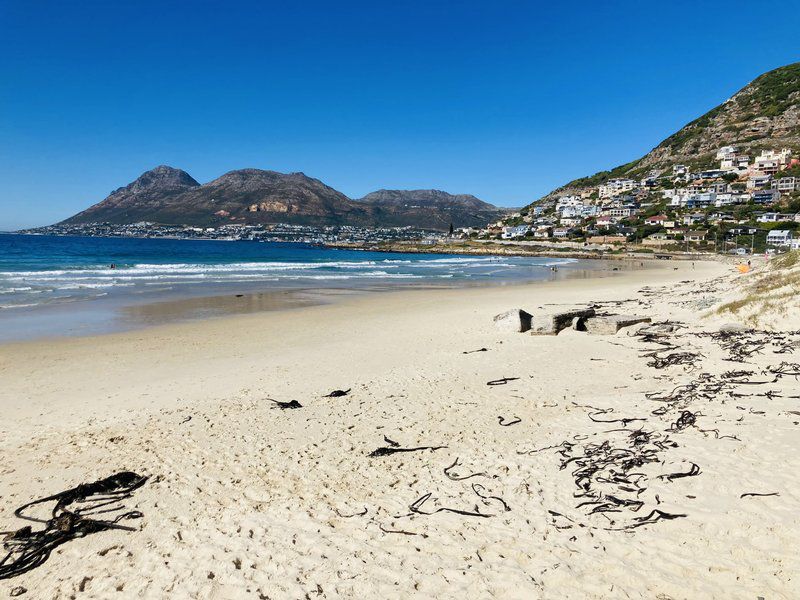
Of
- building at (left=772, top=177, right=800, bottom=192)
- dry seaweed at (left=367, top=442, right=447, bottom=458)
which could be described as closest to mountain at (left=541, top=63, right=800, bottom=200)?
building at (left=772, top=177, right=800, bottom=192)

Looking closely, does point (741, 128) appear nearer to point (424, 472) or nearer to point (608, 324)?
point (608, 324)

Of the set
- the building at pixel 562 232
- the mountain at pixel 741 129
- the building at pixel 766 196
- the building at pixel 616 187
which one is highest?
the mountain at pixel 741 129

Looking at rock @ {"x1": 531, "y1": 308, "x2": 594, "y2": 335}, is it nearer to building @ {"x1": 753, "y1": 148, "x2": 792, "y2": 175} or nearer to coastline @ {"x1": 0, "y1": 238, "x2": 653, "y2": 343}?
coastline @ {"x1": 0, "y1": 238, "x2": 653, "y2": 343}

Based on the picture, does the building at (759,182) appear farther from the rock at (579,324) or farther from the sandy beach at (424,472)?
the sandy beach at (424,472)

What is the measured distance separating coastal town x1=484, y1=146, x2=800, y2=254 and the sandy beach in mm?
68200

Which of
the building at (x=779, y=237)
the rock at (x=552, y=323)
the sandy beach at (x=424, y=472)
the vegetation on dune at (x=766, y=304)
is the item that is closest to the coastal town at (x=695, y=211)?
the building at (x=779, y=237)

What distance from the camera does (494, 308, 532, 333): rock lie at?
13.0 meters

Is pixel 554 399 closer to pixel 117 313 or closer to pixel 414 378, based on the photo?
pixel 414 378

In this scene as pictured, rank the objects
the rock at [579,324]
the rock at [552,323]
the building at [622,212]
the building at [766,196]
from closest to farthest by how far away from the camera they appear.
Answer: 1. the rock at [552,323]
2. the rock at [579,324]
3. the building at [766,196]
4. the building at [622,212]

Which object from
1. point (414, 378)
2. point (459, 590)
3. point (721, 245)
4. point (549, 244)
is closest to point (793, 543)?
point (459, 590)

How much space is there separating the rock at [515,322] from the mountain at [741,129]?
434 ft

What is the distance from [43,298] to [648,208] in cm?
12035

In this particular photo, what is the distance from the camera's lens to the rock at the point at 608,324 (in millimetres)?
12444

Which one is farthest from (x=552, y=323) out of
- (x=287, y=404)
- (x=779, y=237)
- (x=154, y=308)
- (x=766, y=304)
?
(x=779, y=237)
